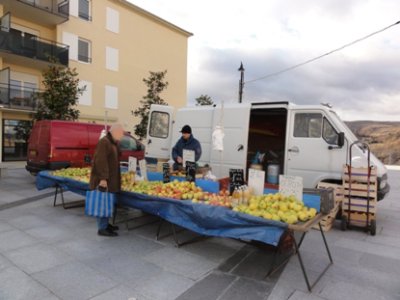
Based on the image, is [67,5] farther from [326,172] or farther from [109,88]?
[326,172]

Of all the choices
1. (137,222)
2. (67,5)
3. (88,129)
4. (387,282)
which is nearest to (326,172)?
(387,282)

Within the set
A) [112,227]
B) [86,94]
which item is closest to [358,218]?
[112,227]

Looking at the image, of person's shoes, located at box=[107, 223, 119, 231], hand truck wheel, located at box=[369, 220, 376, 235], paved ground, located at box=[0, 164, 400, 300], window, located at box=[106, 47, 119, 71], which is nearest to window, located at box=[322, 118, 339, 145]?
hand truck wheel, located at box=[369, 220, 376, 235]

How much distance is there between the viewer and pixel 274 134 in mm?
9383

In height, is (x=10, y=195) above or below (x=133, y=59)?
below

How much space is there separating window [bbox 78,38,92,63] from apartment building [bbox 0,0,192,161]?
4 centimetres

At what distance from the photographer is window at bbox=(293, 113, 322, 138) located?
6.13 metres

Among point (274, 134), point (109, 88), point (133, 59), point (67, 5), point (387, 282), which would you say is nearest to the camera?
point (387, 282)

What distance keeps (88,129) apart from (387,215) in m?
8.66

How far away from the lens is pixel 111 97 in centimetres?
2048

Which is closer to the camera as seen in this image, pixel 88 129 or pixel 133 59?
pixel 88 129

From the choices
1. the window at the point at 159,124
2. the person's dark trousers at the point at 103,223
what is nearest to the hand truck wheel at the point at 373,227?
the person's dark trousers at the point at 103,223

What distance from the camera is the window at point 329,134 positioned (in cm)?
594

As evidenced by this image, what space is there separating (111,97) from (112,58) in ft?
8.97
